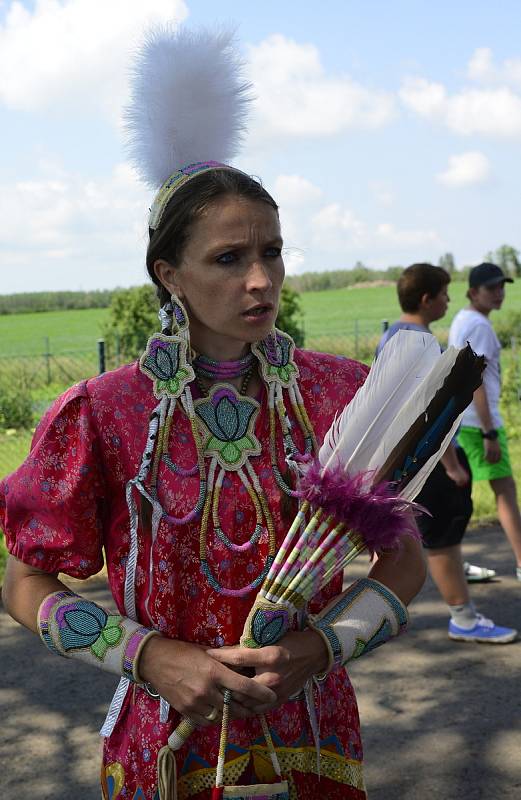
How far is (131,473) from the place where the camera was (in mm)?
1933

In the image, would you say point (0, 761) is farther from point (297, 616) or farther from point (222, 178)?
point (222, 178)

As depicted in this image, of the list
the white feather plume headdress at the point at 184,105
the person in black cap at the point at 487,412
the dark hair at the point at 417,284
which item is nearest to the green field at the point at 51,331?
the person in black cap at the point at 487,412

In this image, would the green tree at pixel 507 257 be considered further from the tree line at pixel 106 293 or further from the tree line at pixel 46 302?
the tree line at pixel 46 302

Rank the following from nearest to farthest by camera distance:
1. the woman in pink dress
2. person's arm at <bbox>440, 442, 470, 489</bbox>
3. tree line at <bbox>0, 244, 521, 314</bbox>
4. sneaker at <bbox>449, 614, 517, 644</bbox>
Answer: the woman in pink dress → person's arm at <bbox>440, 442, 470, 489</bbox> → sneaker at <bbox>449, 614, 517, 644</bbox> → tree line at <bbox>0, 244, 521, 314</bbox>

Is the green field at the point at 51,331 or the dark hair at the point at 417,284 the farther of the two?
the green field at the point at 51,331

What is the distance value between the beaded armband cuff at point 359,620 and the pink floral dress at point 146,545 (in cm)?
6

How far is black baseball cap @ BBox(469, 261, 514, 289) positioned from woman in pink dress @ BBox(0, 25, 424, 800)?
411 cm

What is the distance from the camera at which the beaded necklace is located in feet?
6.30

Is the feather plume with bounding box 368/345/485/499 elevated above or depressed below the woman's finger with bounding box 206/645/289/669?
above

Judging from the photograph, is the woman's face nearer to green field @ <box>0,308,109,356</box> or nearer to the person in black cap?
the person in black cap

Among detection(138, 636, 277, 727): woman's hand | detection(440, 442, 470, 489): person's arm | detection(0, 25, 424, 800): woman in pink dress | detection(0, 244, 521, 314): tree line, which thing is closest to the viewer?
detection(138, 636, 277, 727): woman's hand

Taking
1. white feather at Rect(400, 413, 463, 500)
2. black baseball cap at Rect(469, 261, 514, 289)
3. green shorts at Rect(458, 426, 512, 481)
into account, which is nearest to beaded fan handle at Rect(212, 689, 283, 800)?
white feather at Rect(400, 413, 463, 500)

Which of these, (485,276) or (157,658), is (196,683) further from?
(485,276)

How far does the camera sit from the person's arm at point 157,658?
179 centimetres
